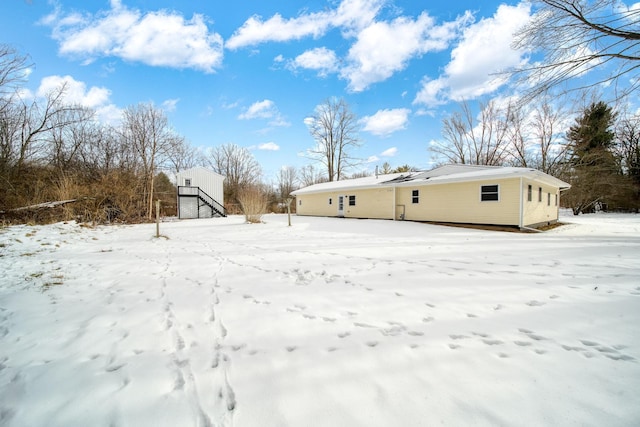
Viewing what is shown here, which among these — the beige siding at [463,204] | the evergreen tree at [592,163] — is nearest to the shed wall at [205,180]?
the beige siding at [463,204]

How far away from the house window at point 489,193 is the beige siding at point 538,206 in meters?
0.98

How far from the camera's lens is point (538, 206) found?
42.1 feet

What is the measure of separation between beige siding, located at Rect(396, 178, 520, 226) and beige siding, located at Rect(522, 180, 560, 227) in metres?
0.52

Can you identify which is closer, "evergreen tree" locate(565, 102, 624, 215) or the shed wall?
"evergreen tree" locate(565, 102, 624, 215)

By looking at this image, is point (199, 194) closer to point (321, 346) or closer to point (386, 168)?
point (321, 346)

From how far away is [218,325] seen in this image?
2.64 meters

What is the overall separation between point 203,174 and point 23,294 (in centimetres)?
2249

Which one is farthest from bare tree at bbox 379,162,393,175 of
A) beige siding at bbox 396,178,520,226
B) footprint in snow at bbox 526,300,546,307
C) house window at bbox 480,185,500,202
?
footprint in snow at bbox 526,300,546,307

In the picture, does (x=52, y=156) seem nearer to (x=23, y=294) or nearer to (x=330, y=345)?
(x=23, y=294)

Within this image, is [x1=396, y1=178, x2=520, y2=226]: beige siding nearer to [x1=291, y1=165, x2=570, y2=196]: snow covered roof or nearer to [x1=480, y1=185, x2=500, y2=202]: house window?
[x1=480, y1=185, x2=500, y2=202]: house window

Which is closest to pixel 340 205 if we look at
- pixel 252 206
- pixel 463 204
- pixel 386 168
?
pixel 252 206

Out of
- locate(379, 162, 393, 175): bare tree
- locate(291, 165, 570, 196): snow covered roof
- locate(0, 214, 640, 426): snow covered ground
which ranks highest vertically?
locate(379, 162, 393, 175): bare tree

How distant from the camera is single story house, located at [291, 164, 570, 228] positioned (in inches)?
439

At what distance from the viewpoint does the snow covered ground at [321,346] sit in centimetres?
155
